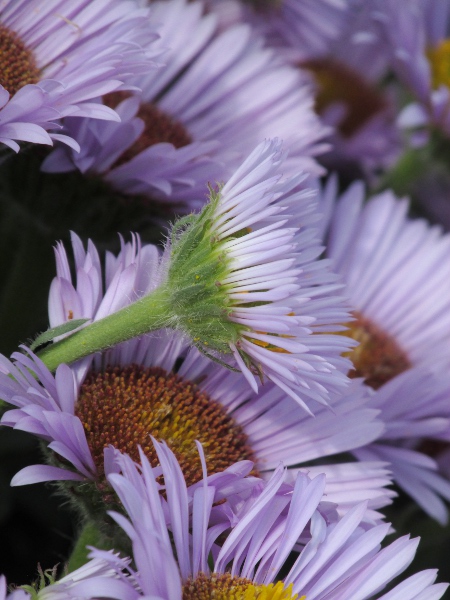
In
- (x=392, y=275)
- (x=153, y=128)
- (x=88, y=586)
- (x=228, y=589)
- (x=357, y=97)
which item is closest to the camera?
(x=88, y=586)

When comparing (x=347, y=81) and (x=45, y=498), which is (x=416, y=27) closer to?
(x=347, y=81)

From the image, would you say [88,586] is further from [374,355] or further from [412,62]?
[412,62]

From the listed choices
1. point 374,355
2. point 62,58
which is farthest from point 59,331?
point 374,355

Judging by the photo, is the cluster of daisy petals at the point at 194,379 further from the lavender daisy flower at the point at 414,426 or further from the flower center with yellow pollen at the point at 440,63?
the flower center with yellow pollen at the point at 440,63

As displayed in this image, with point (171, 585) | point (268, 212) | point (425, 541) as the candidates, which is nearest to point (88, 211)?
point (268, 212)

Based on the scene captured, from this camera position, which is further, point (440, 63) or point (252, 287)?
point (440, 63)

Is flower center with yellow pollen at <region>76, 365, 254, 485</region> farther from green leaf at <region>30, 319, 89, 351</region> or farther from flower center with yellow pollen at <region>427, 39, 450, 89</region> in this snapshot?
flower center with yellow pollen at <region>427, 39, 450, 89</region>
